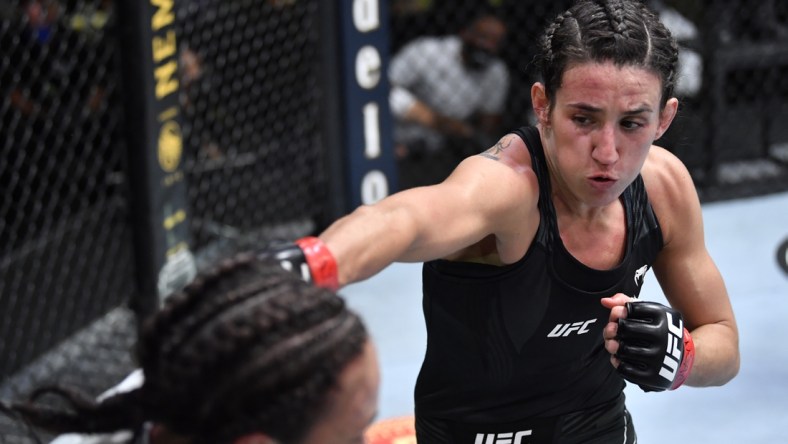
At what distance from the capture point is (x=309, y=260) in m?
1.27

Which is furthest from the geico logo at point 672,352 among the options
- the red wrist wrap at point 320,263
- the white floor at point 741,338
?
the white floor at point 741,338

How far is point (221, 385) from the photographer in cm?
100

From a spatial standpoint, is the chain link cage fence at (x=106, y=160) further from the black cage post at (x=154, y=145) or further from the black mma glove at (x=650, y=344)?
the black mma glove at (x=650, y=344)

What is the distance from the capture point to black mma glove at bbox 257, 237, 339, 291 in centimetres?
123

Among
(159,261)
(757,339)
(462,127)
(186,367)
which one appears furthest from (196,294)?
(462,127)

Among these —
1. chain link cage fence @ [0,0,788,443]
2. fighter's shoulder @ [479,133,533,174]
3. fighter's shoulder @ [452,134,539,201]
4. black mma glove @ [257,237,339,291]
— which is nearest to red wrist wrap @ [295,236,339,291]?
black mma glove @ [257,237,339,291]

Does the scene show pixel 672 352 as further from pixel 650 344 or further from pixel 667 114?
pixel 667 114

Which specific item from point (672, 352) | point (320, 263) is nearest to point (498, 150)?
point (672, 352)

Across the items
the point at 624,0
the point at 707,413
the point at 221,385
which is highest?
the point at 624,0

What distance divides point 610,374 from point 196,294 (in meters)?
1.09

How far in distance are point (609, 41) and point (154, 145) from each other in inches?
74.6

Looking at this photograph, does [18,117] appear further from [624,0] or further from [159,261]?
[624,0]

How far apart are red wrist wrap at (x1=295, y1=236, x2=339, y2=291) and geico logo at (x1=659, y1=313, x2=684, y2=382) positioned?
0.66 metres

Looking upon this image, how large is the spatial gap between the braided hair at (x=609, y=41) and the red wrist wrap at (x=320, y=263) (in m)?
0.60
